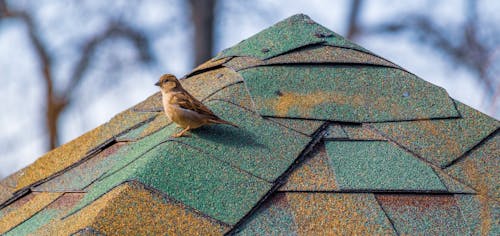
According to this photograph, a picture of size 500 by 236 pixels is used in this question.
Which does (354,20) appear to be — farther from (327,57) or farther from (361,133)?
(361,133)

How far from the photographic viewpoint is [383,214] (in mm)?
2717

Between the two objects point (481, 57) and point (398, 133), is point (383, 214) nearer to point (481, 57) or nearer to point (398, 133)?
point (398, 133)

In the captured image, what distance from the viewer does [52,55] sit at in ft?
45.0

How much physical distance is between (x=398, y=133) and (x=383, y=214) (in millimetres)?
502

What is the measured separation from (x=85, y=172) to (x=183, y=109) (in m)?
0.54

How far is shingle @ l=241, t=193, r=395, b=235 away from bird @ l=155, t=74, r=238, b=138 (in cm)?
47

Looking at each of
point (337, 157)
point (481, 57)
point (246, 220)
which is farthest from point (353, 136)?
point (481, 57)

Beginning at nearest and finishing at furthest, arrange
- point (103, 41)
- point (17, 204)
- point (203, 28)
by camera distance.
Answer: point (17, 204)
point (203, 28)
point (103, 41)

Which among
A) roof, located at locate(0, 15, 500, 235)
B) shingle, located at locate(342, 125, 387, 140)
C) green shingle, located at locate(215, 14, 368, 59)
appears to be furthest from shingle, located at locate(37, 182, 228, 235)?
green shingle, located at locate(215, 14, 368, 59)

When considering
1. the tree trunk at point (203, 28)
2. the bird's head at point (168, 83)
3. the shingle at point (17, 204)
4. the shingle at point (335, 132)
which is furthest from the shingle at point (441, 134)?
the tree trunk at point (203, 28)

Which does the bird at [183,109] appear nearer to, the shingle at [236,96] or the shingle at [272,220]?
the shingle at [236,96]

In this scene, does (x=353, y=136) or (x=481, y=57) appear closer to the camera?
(x=353, y=136)

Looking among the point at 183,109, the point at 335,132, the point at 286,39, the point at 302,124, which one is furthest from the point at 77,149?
the point at 335,132

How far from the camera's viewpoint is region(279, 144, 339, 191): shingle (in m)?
2.77
